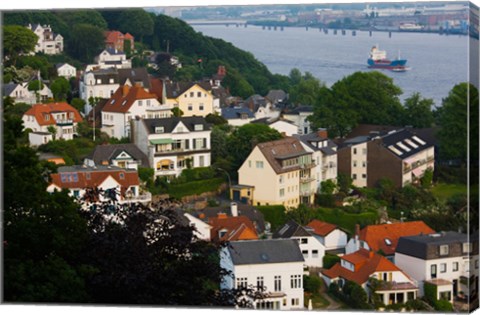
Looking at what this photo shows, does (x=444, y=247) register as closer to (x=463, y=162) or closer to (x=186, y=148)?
(x=463, y=162)

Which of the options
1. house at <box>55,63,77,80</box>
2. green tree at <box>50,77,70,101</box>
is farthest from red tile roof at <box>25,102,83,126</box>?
house at <box>55,63,77,80</box>

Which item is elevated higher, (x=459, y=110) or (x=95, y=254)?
(x=459, y=110)

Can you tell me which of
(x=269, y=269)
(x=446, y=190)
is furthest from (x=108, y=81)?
(x=446, y=190)

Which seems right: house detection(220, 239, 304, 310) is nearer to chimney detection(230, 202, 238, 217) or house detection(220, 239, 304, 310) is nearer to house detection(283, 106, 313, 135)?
chimney detection(230, 202, 238, 217)

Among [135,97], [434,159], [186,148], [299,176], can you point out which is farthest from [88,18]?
[434,159]

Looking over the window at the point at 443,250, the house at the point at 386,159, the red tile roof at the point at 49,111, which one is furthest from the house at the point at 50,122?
the window at the point at 443,250
